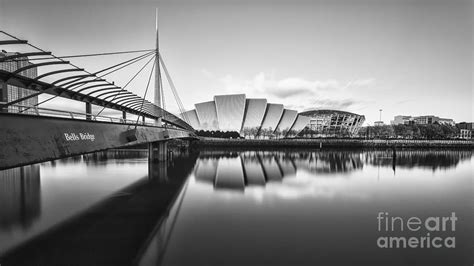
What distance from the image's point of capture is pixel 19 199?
10.3 meters

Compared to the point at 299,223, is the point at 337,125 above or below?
above

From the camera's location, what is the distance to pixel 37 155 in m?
5.41

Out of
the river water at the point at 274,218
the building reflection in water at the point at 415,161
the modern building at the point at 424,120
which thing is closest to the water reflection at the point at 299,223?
the river water at the point at 274,218

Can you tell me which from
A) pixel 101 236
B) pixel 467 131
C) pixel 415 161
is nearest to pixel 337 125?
pixel 415 161

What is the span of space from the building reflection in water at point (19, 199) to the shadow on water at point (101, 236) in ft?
1.66

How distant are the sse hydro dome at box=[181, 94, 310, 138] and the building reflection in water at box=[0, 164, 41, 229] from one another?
53198 mm

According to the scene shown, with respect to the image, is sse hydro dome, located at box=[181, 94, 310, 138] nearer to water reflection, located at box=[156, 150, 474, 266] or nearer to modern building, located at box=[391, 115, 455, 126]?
water reflection, located at box=[156, 150, 474, 266]

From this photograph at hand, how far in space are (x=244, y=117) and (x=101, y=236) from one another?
216ft

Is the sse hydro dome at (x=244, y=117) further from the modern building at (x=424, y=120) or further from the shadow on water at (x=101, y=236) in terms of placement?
the modern building at (x=424, y=120)

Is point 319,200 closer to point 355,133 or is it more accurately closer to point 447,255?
point 447,255

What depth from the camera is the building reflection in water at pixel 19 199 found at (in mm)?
7734

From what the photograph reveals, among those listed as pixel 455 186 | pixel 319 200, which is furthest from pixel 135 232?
pixel 455 186

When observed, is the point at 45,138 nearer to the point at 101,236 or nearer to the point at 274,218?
the point at 101,236

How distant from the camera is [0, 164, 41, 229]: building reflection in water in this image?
7.73 metres
